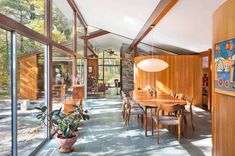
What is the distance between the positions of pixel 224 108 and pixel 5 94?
278 cm

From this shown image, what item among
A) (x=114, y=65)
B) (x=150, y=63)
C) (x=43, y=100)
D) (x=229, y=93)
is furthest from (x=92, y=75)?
(x=229, y=93)

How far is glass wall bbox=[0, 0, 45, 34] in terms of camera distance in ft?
8.59

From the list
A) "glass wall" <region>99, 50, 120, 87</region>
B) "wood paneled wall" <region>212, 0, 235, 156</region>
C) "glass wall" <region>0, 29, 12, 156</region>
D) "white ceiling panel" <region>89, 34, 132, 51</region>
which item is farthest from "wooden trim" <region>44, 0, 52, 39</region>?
"glass wall" <region>99, 50, 120, 87</region>

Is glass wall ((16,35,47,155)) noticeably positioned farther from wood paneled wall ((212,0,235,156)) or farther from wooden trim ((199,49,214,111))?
wooden trim ((199,49,214,111))

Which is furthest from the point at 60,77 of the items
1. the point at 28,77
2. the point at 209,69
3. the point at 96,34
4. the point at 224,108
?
the point at 96,34

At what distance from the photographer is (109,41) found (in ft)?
42.0

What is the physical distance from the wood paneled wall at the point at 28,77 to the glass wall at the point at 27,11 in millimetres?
553

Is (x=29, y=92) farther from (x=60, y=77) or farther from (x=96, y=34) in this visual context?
(x=96, y=34)

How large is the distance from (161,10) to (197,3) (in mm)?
687

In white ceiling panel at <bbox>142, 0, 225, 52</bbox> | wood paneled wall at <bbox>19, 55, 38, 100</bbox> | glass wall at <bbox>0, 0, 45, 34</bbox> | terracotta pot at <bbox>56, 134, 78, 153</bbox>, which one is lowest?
terracotta pot at <bbox>56, 134, 78, 153</bbox>

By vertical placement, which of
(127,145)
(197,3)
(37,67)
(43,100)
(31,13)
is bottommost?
(127,145)

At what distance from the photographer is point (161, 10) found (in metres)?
4.07

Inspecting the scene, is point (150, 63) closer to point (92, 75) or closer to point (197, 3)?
point (197, 3)

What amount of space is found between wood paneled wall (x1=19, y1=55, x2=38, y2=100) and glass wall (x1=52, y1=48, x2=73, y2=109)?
100 cm
